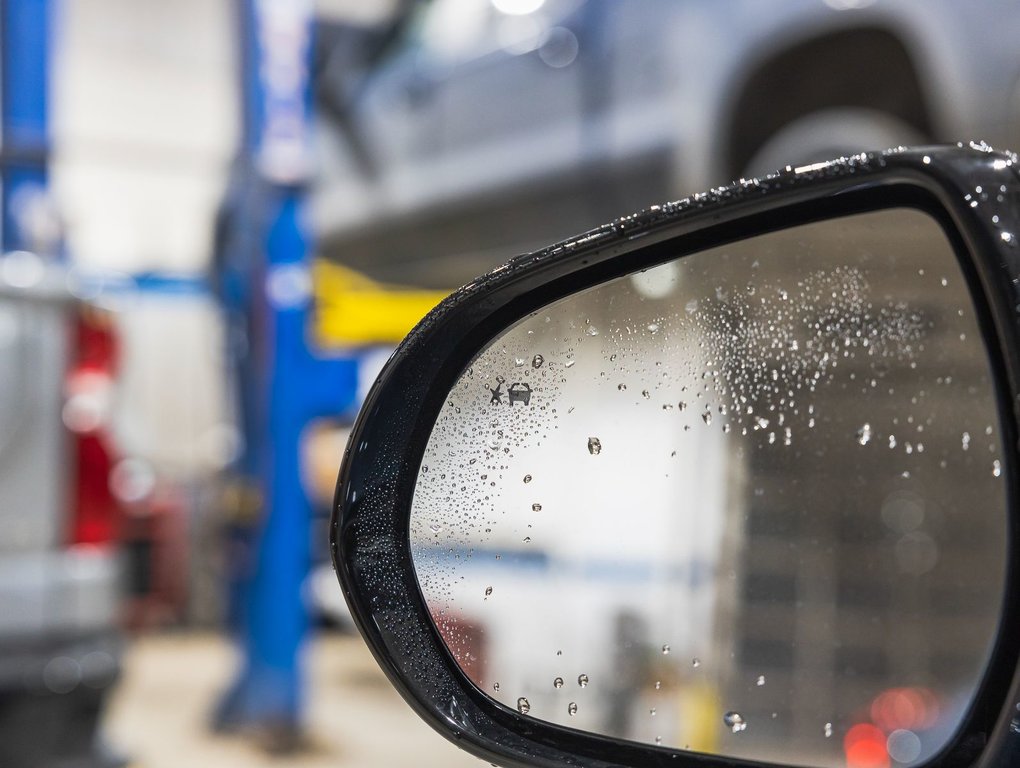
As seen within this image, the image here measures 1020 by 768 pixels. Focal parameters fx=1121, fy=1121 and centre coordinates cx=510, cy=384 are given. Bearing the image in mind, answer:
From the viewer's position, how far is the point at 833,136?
300 centimetres

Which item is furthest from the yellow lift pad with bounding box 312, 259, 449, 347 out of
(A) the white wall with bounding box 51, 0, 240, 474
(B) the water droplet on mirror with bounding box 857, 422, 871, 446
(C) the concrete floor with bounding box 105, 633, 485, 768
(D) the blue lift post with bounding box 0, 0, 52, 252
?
(A) the white wall with bounding box 51, 0, 240, 474

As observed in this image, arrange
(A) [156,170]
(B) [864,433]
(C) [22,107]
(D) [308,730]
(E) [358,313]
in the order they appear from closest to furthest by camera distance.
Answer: (B) [864,433] → (C) [22,107] → (D) [308,730] → (E) [358,313] → (A) [156,170]

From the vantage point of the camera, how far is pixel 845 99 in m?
3.06

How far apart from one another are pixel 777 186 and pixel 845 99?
107 inches

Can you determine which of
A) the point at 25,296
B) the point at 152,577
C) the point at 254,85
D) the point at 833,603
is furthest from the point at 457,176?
the point at 152,577

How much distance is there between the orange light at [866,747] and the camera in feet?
4.42

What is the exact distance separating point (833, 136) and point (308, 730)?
2216 millimetres

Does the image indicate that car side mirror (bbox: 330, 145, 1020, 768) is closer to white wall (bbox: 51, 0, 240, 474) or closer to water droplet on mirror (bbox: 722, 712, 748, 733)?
water droplet on mirror (bbox: 722, 712, 748, 733)

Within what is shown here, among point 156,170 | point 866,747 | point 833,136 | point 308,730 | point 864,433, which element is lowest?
point 308,730

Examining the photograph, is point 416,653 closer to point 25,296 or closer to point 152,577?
point 25,296

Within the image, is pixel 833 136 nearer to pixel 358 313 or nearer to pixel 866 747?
pixel 358 313

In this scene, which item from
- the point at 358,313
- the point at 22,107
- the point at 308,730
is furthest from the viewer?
the point at 358,313

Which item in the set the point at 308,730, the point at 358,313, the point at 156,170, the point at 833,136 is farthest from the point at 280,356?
the point at 156,170

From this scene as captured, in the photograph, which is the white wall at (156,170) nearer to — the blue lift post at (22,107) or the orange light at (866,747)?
the blue lift post at (22,107)
